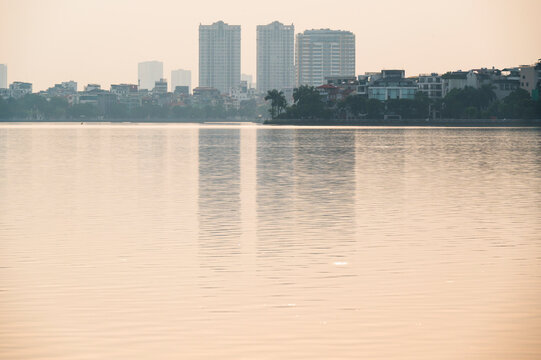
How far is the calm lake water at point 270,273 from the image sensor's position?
487 inches

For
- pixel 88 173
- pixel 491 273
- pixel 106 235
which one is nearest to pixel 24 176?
pixel 88 173

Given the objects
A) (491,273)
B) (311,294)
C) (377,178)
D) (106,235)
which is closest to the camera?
(311,294)

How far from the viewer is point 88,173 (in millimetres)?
48688

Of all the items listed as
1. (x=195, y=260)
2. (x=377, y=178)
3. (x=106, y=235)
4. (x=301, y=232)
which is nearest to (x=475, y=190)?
(x=377, y=178)

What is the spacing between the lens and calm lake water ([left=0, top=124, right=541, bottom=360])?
12367 mm

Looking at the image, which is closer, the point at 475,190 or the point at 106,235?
the point at 106,235

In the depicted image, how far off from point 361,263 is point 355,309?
4519mm

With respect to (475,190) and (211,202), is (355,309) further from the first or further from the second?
(475,190)

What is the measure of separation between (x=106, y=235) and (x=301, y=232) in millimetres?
4522

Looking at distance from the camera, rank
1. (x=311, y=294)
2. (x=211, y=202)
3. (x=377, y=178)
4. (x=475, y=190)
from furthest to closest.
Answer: (x=377, y=178)
(x=475, y=190)
(x=211, y=202)
(x=311, y=294)

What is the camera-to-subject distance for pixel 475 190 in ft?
124

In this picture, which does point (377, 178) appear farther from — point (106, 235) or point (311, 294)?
point (311, 294)

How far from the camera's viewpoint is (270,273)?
17.6 meters

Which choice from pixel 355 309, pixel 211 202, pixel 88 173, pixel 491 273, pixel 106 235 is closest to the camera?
pixel 355 309
